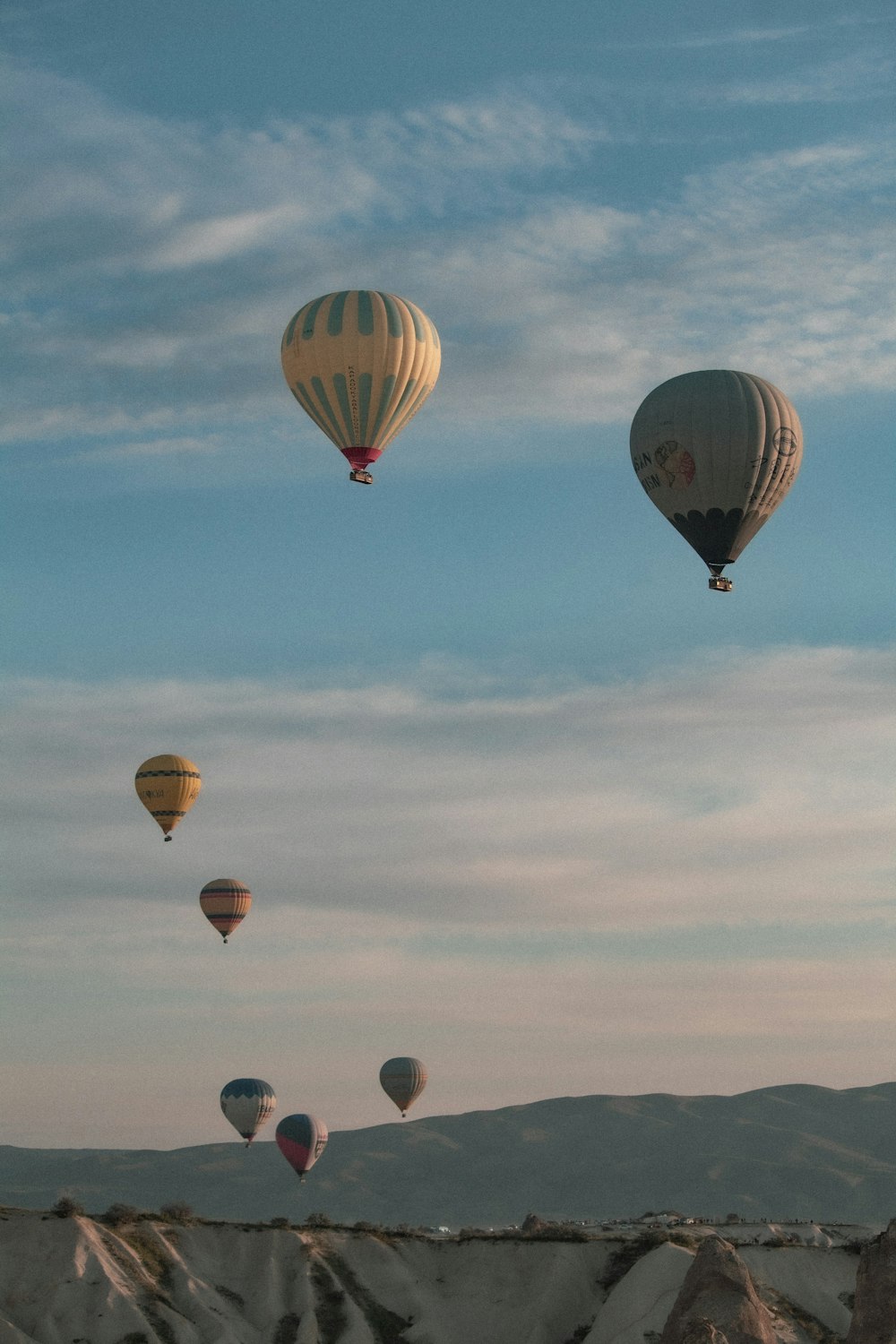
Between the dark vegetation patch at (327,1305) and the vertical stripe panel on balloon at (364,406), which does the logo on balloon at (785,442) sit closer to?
the vertical stripe panel on balloon at (364,406)

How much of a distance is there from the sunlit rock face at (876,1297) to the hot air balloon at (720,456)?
28316 mm

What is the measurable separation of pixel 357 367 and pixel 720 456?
1637cm

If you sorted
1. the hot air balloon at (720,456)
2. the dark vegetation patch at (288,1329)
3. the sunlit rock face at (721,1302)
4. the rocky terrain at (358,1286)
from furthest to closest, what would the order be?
the dark vegetation patch at (288,1329) → the rocky terrain at (358,1286) → the hot air balloon at (720,456) → the sunlit rock face at (721,1302)

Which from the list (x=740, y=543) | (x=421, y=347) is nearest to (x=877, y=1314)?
(x=740, y=543)

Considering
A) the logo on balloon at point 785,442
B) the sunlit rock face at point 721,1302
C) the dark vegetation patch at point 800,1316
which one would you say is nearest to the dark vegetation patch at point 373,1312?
the dark vegetation patch at point 800,1316

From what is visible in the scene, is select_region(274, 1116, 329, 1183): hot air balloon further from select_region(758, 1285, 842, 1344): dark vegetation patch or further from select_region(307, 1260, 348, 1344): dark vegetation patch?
select_region(758, 1285, 842, 1344): dark vegetation patch

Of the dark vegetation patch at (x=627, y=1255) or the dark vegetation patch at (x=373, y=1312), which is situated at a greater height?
the dark vegetation patch at (x=627, y=1255)

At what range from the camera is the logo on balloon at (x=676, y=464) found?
78.0m

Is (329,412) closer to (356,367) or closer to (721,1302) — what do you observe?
(356,367)

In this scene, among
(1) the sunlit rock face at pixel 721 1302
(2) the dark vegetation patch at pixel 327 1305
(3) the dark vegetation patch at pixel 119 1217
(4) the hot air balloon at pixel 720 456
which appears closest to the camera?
(1) the sunlit rock face at pixel 721 1302

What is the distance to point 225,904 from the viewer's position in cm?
11406

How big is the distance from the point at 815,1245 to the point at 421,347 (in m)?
50.8

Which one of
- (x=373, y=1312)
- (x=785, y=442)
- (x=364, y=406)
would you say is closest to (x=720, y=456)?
(x=785, y=442)

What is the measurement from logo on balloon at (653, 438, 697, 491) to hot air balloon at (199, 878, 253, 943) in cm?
4846
